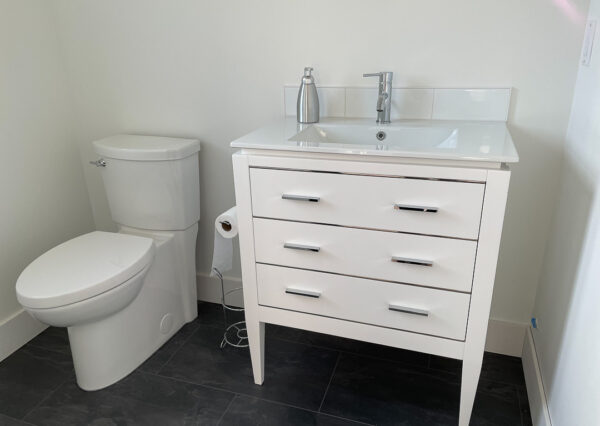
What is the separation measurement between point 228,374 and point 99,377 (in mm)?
441

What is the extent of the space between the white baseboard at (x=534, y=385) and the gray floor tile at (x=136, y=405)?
0.96 metres

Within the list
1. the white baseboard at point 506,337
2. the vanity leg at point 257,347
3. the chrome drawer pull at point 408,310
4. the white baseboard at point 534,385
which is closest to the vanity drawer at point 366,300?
the chrome drawer pull at point 408,310

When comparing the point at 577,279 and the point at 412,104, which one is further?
the point at 412,104

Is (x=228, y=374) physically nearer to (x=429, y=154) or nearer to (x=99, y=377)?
(x=99, y=377)

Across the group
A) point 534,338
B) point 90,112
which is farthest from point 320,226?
point 90,112

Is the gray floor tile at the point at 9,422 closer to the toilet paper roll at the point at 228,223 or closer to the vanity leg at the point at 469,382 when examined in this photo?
the toilet paper roll at the point at 228,223

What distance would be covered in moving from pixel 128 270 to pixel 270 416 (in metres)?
0.66

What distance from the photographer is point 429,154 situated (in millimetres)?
1099

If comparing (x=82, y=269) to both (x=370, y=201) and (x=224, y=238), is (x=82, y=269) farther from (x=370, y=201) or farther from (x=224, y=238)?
(x=370, y=201)

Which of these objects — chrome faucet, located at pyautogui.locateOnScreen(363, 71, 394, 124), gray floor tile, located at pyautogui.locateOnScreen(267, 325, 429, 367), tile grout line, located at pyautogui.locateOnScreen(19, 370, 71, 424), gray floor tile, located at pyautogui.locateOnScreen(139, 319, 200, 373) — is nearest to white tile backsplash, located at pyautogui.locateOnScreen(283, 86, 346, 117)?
chrome faucet, located at pyautogui.locateOnScreen(363, 71, 394, 124)

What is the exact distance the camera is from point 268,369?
5.49 ft

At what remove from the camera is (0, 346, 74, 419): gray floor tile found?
154 centimetres

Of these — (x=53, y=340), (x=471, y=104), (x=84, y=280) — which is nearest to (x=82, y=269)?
(x=84, y=280)

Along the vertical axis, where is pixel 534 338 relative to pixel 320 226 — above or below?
below
